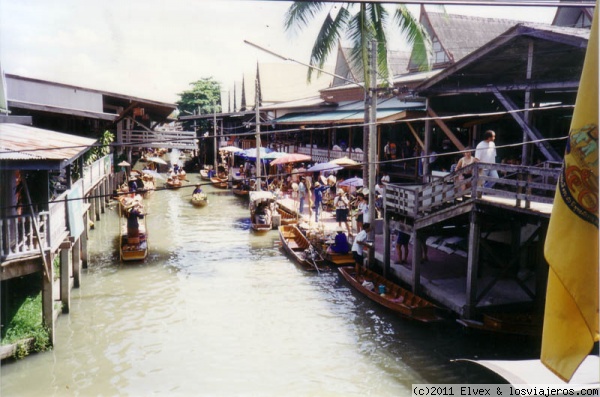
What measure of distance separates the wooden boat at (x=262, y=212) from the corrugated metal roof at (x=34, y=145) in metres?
12.3

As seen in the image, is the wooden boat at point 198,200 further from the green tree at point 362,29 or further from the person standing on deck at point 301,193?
the green tree at point 362,29

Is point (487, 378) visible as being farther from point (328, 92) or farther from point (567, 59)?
point (328, 92)

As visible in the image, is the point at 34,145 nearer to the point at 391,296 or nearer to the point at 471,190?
the point at 471,190

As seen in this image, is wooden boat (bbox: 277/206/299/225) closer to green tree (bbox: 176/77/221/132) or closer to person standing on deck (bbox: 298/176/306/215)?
person standing on deck (bbox: 298/176/306/215)

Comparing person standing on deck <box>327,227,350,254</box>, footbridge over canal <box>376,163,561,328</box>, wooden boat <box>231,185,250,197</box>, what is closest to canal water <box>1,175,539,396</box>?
person standing on deck <box>327,227,350,254</box>

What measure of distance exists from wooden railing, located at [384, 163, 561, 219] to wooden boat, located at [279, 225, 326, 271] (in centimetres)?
423

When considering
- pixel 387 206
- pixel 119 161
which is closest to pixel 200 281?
pixel 387 206

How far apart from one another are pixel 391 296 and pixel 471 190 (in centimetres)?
443

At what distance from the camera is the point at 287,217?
2705 cm

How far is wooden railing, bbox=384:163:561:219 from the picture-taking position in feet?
36.1

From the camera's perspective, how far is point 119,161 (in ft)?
120

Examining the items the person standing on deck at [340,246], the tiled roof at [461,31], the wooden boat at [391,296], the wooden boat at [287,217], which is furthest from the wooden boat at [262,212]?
the tiled roof at [461,31]

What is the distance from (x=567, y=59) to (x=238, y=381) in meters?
13.4

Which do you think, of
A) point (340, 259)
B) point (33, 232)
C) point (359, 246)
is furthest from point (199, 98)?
point (33, 232)
